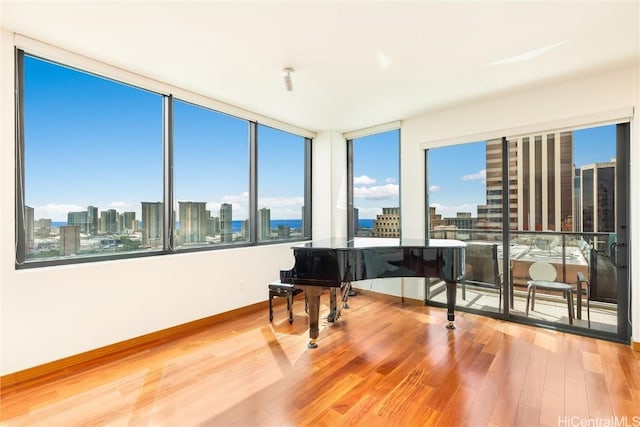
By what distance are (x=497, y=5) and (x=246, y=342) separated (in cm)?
354

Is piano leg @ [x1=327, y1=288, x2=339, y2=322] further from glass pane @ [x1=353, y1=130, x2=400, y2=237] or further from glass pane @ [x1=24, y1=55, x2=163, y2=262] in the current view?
glass pane @ [x1=24, y1=55, x2=163, y2=262]

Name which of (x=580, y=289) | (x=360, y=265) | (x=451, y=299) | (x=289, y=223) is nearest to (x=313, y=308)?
(x=360, y=265)

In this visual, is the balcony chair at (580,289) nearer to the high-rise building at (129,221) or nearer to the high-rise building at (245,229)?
the high-rise building at (245,229)

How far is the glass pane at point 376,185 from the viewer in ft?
15.8

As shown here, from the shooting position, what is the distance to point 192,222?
3.63 meters

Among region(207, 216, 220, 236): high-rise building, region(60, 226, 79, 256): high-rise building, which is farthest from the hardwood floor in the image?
region(207, 216, 220, 236): high-rise building

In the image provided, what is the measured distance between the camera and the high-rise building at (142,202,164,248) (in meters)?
3.23

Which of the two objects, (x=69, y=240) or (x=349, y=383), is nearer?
(x=349, y=383)

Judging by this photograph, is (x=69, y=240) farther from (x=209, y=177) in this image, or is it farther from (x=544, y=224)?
(x=544, y=224)

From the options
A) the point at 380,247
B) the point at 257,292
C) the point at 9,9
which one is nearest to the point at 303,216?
the point at 257,292

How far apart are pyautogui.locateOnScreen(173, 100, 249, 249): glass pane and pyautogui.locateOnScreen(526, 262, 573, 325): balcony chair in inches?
146

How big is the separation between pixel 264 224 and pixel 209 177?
1101 millimetres

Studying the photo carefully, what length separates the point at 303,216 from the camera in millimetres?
5246

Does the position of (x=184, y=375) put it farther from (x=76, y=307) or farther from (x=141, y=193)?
(x=141, y=193)
